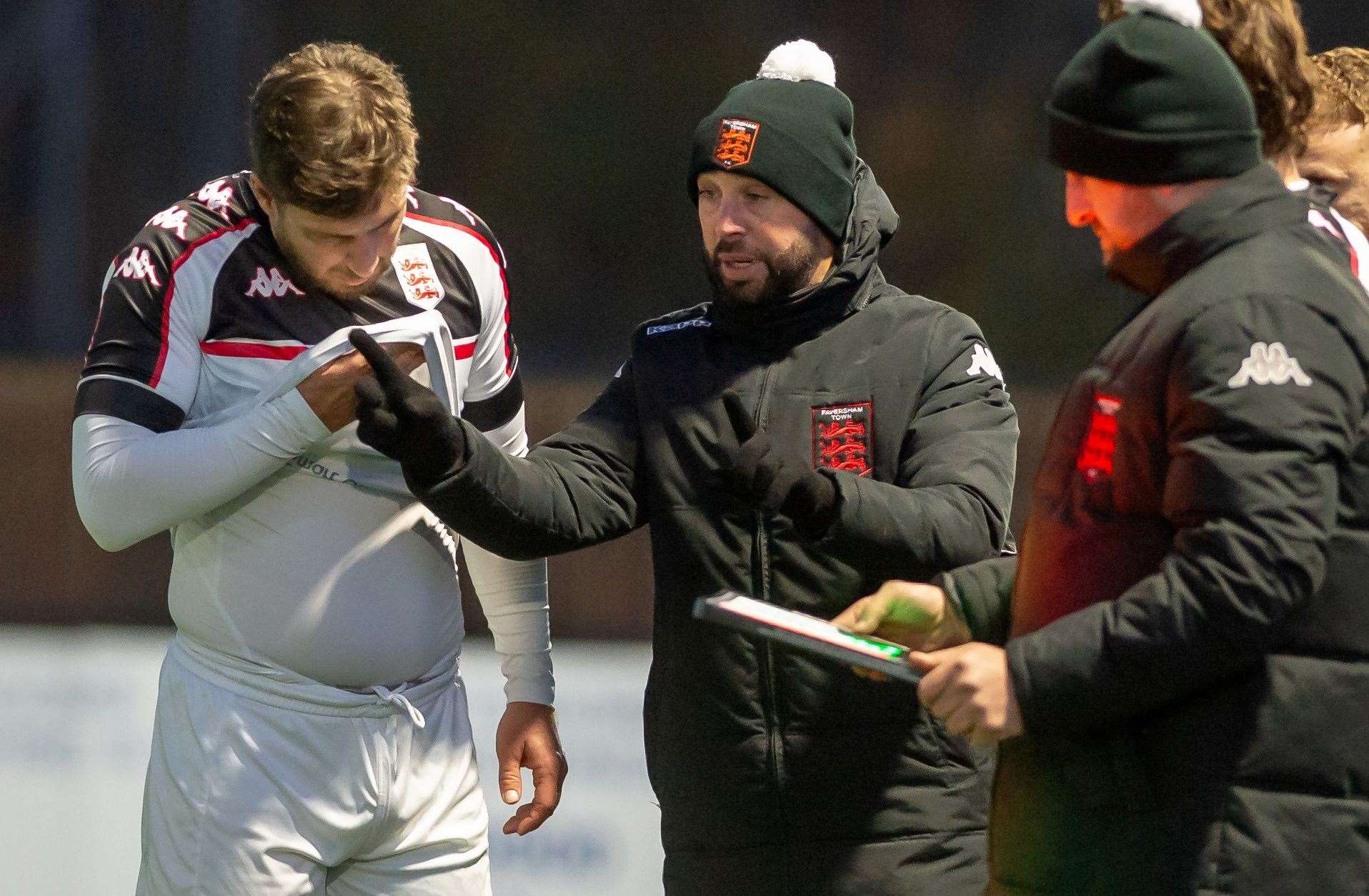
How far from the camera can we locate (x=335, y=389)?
220 centimetres

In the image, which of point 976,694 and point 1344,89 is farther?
point 1344,89

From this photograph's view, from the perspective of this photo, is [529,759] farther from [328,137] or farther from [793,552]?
[328,137]

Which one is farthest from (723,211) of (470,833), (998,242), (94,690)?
(94,690)

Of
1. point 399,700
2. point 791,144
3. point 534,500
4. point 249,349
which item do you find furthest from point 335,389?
point 791,144

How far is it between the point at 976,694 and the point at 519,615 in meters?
1.04

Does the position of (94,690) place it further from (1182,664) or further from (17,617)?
(1182,664)

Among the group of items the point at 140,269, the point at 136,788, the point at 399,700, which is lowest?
the point at 136,788

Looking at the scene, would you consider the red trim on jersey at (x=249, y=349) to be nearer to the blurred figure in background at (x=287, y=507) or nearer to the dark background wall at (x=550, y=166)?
the blurred figure in background at (x=287, y=507)

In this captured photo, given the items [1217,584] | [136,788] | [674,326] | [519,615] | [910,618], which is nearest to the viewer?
[1217,584]

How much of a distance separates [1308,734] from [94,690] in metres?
2.78

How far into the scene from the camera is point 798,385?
2326 mm

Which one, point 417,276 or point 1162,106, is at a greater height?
point 1162,106

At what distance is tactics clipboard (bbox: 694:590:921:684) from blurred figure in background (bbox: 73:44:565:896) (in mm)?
685

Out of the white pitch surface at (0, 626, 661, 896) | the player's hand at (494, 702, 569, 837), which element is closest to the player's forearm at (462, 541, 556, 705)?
the player's hand at (494, 702, 569, 837)
